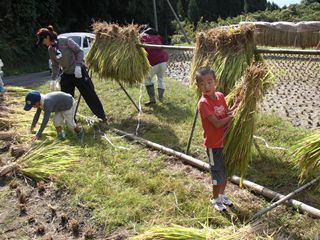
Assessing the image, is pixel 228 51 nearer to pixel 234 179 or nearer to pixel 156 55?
pixel 234 179

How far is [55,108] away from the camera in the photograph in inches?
224

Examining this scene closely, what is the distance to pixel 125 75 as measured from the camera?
6457 millimetres

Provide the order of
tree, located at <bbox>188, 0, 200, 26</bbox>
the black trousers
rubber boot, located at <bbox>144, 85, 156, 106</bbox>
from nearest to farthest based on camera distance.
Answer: the black trousers → rubber boot, located at <bbox>144, 85, 156, 106</bbox> → tree, located at <bbox>188, 0, 200, 26</bbox>

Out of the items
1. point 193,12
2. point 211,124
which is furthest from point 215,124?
point 193,12

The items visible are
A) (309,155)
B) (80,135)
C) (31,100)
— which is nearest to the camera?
(309,155)

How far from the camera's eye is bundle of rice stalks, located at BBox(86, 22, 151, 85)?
6.38 m

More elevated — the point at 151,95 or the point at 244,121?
the point at 244,121

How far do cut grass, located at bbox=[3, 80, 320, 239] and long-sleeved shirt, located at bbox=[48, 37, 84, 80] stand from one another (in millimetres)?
965

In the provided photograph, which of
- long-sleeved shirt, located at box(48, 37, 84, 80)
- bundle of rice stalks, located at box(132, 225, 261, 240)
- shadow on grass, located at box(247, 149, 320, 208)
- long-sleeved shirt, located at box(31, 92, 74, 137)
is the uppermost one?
long-sleeved shirt, located at box(48, 37, 84, 80)

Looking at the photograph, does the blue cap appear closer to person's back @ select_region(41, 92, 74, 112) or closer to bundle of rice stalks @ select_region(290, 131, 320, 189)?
person's back @ select_region(41, 92, 74, 112)

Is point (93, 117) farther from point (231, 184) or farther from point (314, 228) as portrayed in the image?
point (314, 228)

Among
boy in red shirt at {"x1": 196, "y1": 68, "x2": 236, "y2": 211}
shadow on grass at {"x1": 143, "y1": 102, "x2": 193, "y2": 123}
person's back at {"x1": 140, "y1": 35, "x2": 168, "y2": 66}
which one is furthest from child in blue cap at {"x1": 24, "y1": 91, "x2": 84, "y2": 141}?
boy in red shirt at {"x1": 196, "y1": 68, "x2": 236, "y2": 211}

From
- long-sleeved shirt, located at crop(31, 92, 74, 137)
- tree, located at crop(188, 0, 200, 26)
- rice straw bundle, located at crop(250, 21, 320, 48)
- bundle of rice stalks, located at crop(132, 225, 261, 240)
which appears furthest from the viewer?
tree, located at crop(188, 0, 200, 26)

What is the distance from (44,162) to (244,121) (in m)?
2.50
